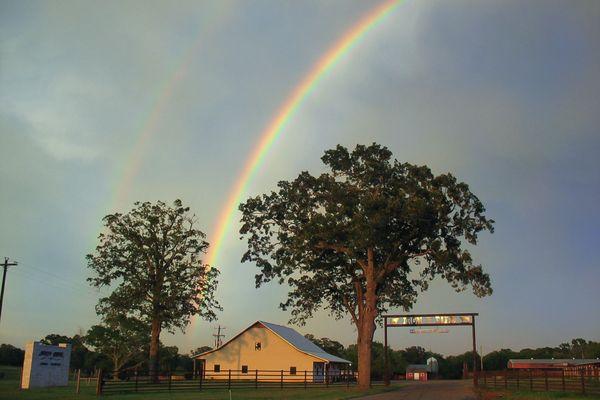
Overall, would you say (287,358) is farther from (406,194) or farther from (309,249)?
(406,194)

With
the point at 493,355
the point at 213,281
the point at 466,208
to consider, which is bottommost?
the point at 493,355

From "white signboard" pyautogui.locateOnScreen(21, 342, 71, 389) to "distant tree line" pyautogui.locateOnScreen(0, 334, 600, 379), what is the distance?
2062 centimetres

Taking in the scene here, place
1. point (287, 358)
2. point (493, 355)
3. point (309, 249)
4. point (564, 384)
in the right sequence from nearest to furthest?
point (564, 384) → point (309, 249) → point (287, 358) → point (493, 355)

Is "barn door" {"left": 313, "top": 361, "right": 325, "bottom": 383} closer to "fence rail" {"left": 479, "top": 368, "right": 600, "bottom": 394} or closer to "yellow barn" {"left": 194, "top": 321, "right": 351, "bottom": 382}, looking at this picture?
"yellow barn" {"left": 194, "top": 321, "right": 351, "bottom": 382}

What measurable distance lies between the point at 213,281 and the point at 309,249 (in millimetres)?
12392

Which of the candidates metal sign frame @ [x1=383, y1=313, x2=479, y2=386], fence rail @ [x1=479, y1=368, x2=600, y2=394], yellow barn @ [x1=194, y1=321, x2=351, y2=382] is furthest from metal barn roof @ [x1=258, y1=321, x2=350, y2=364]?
fence rail @ [x1=479, y1=368, x2=600, y2=394]

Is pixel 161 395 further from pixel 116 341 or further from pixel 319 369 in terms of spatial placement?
pixel 116 341

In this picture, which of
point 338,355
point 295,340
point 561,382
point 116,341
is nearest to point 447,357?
point 338,355

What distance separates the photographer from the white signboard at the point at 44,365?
121 feet

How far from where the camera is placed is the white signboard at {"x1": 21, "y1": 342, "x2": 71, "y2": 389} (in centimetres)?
3703

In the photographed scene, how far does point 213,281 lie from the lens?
160 ft

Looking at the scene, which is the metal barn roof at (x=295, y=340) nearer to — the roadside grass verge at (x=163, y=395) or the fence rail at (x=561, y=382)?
the fence rail at (x=561, y=382)

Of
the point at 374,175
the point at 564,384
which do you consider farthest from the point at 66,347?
the point at 564,384

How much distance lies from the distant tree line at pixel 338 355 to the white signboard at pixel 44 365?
2062cm
